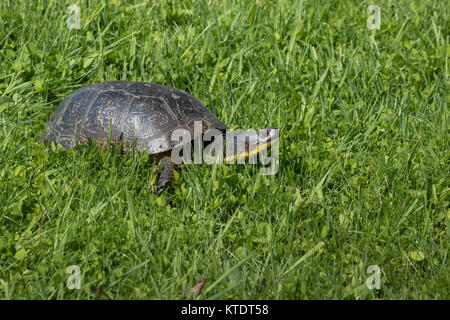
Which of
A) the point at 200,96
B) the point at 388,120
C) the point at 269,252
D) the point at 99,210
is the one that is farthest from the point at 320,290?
the point at 200,96

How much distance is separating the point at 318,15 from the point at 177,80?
179cm

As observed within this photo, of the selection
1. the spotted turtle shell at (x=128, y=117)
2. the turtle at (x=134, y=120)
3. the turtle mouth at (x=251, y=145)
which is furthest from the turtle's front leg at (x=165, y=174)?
the turtle mouth at (x=251, y=145)

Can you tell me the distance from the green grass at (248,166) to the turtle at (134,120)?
16 centimetres

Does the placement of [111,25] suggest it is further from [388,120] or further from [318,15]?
[388,120]

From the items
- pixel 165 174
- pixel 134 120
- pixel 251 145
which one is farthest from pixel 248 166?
pixel 134 120

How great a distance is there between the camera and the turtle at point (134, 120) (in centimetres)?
431

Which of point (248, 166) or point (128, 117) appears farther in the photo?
point (128, 117)

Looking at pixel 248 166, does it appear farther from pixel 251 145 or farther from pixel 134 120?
pixel 134 120

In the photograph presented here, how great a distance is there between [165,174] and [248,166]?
605mm

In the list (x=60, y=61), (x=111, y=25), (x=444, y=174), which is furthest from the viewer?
(x=111, y=25)

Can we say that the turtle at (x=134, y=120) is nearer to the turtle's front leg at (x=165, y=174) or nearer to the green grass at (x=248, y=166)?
the turtle's front leg at (x=165, y=174)

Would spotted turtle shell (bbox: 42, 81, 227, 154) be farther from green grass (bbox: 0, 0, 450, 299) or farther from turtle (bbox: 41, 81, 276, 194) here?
green grass (bbox: 0, 0, 450, 299)

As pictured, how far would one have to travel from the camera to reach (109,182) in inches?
151

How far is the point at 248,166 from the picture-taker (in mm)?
4176
